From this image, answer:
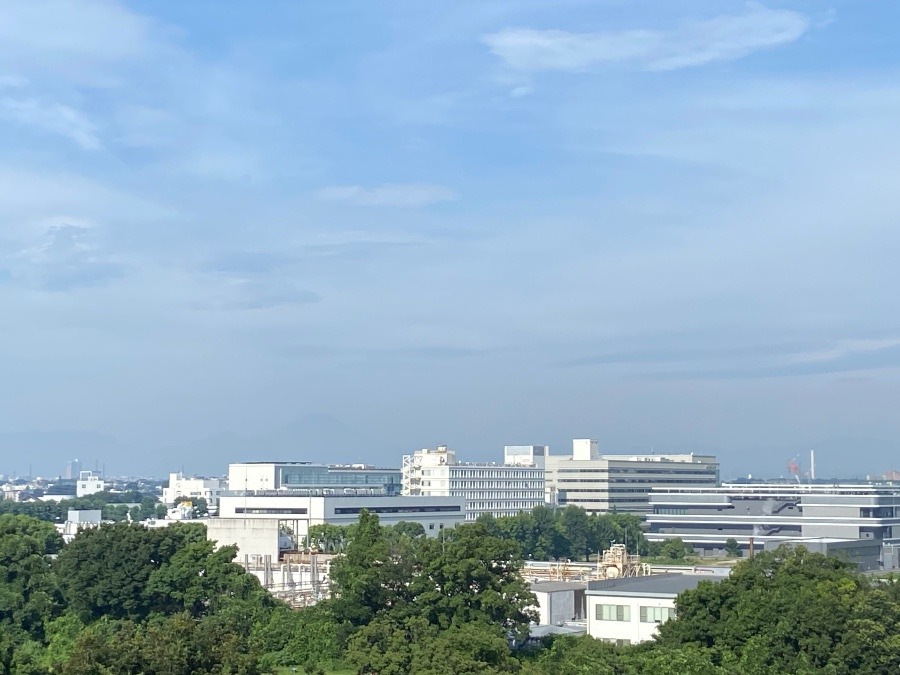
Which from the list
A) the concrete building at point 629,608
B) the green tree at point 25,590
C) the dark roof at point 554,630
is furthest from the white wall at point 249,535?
the dark roof at point 554,630

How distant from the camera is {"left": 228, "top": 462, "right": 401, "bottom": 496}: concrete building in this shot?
12800 centimetres

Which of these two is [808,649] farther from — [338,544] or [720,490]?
[720,490]

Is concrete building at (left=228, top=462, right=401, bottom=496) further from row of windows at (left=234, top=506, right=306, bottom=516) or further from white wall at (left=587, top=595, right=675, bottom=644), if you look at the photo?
white wall at (left=587, top=595, right=675, bottom=644)

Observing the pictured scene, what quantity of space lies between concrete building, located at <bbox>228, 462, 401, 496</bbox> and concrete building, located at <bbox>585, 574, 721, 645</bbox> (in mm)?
75760

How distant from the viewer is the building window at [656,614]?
4609cm

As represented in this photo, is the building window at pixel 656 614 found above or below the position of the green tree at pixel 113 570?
below

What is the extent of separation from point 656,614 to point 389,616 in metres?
12.5

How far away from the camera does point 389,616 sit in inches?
1539

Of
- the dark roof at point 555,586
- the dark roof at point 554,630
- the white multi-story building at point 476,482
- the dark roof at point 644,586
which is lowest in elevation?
the dark roof at point 554,630

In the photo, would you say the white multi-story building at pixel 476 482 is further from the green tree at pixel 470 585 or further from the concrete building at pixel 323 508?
the green tree at pixel 470 585

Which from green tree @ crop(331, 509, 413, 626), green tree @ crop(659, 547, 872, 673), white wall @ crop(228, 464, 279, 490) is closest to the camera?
green tree @ crop(659, 547, 872, 673)

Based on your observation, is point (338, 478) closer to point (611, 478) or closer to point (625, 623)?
point (611, 478)

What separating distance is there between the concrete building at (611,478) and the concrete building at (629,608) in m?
93.7

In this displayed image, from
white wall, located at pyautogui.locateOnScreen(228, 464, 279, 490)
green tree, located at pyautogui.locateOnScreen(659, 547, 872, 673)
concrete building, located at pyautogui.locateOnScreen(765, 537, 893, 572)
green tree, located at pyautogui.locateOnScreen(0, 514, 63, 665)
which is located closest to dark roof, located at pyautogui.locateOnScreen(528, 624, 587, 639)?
green tree, located at pyautogui.locateOnScreen(659, 547, 872, 673)
